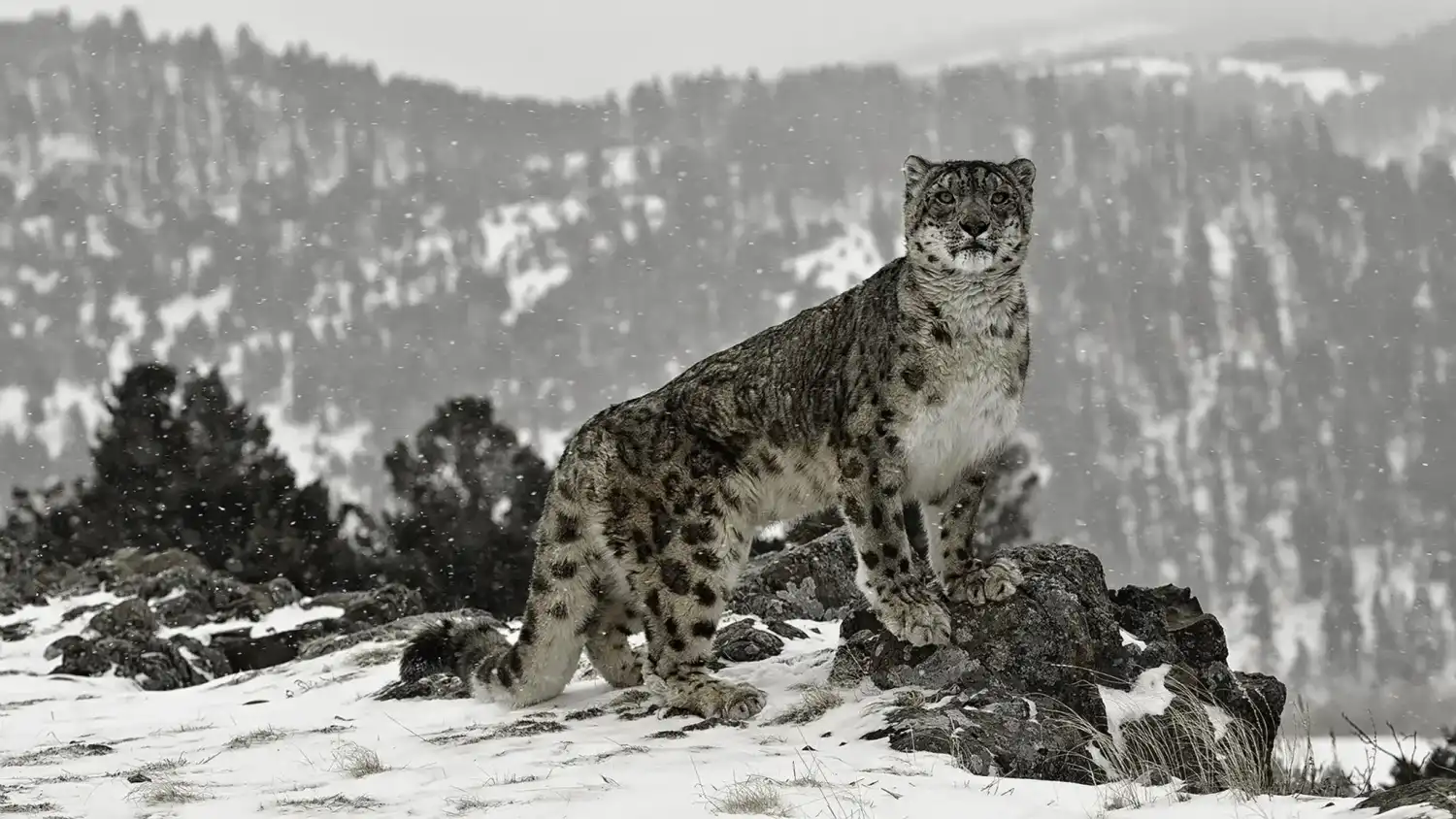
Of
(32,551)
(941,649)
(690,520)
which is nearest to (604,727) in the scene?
(690,520)

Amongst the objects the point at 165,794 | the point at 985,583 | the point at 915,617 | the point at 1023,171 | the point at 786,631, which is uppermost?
the point at 1023,171

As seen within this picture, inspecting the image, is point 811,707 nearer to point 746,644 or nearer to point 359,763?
point 746,644

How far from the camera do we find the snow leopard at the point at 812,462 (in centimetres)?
832

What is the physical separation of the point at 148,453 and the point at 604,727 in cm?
3917

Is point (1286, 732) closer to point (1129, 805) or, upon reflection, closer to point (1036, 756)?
point (1036, 756)

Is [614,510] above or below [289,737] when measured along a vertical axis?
above

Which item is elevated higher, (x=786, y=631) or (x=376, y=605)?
(x=786, y=631)

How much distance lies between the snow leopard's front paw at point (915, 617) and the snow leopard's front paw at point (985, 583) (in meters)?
0.24

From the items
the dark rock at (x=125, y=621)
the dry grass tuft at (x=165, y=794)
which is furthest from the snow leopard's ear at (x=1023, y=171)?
the dark rock at (x=125, y=621)

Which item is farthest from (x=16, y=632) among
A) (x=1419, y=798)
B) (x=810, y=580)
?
(x=1419, y=798)

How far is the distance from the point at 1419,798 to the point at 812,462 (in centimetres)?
406

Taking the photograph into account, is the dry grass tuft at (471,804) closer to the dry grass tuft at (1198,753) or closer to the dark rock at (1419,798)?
the dry grass tuft at (1198,753)

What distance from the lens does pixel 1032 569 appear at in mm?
9031

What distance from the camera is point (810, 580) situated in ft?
45.6
